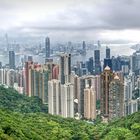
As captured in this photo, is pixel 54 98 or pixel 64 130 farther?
pixel 54 98

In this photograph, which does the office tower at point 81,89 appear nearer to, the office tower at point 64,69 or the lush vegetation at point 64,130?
the office tower at point 64,69

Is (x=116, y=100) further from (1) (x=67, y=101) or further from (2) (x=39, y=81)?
(2) (x=39, y=81)

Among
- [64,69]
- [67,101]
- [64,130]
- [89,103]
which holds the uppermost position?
[64,69]

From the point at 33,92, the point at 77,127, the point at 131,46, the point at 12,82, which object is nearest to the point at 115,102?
the point at 33,92

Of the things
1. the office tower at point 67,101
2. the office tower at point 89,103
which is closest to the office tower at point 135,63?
the office tower at point 89,103

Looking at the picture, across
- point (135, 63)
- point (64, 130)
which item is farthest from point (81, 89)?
point (135, 63)

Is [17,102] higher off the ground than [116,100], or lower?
higher

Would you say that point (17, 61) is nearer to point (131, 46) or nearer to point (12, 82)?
point (12, 82)
